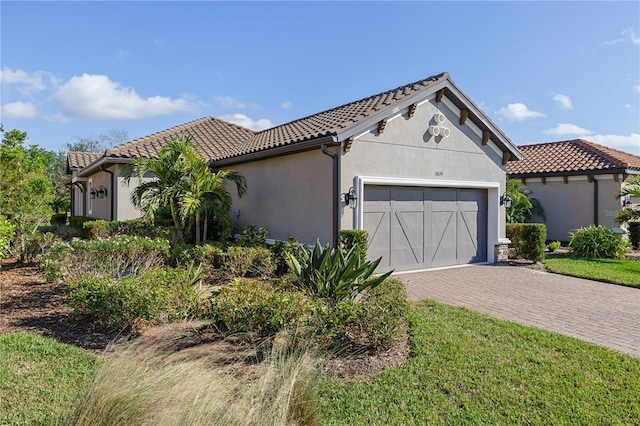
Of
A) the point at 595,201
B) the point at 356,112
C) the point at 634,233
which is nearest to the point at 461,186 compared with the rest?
the point at 356,112

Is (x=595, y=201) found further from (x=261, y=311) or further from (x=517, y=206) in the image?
(x=261, y=311)

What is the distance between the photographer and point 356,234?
1001 cm

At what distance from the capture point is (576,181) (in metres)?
18.7

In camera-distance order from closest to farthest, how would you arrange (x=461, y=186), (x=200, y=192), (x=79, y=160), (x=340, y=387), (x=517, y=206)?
(x=340, y=387)
(x=200, y=192)
(x=461, y=186)
(x=517, y=206)
(x=79, y=160)

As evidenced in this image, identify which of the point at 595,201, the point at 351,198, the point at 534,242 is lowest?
the point at 534,242

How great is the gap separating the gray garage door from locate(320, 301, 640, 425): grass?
18.1ft

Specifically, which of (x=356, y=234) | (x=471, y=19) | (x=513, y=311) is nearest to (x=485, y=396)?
(x=513, y=311)

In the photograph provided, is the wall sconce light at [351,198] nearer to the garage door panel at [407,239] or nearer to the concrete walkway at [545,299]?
the garage door panel at [407,239]

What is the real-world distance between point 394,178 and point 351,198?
179 centimetres

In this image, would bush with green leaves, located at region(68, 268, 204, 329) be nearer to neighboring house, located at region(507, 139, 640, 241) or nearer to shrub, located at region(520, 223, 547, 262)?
shrub, located at region(520, 223, 547, 262)

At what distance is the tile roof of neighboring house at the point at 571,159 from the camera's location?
703 inches

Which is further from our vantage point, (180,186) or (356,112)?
(356,112)

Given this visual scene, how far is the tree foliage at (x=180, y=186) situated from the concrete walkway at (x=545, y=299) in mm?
6259

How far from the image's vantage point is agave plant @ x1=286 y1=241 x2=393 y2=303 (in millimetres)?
6379
